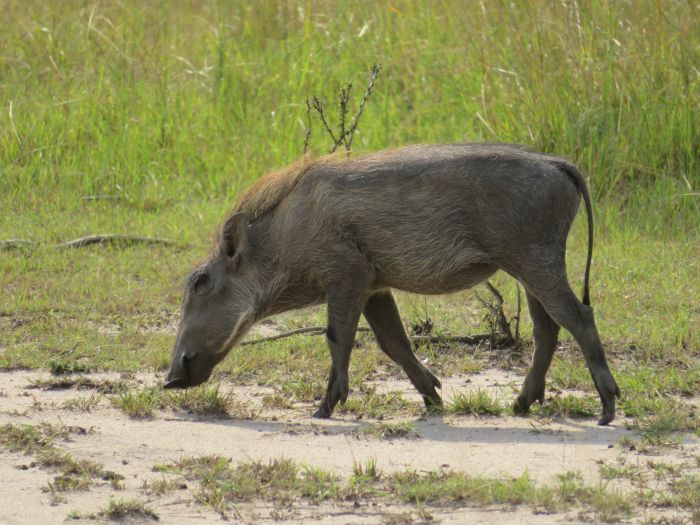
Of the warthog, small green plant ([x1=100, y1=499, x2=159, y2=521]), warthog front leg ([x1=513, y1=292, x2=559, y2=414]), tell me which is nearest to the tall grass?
warthog front leg ([x1=513, y1=292, x2=559, y2=414])

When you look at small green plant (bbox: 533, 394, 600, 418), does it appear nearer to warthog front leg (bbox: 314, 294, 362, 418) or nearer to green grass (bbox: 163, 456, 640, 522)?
warthog front leg (bbox: 314, 294, 362, 418)

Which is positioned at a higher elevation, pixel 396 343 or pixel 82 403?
pixel 396 343

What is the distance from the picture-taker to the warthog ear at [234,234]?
5164 millimetres

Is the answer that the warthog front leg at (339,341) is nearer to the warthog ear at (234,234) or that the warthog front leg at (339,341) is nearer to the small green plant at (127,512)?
the warthog ear at (234,234)

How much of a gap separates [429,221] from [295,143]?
13.8 feet

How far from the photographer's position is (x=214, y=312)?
5.19 m

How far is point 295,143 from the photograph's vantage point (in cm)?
894

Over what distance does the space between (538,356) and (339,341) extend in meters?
0.77

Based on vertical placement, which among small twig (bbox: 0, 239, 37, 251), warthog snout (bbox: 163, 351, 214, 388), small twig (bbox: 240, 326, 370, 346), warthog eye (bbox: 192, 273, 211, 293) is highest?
warthog eye (bbox: 192, 273, 211, 293)

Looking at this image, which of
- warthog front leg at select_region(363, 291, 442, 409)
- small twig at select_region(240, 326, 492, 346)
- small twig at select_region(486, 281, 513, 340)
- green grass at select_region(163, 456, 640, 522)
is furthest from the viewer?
small twig at select_region(240, 326, 492, 346)

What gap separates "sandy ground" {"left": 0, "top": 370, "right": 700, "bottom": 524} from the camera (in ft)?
12.2

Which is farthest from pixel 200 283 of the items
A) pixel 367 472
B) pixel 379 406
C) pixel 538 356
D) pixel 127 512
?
pixel 127 512

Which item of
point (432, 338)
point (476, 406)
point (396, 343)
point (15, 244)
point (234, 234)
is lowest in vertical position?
point (15, 244)

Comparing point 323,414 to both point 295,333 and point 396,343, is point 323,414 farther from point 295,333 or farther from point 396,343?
point 295,333
